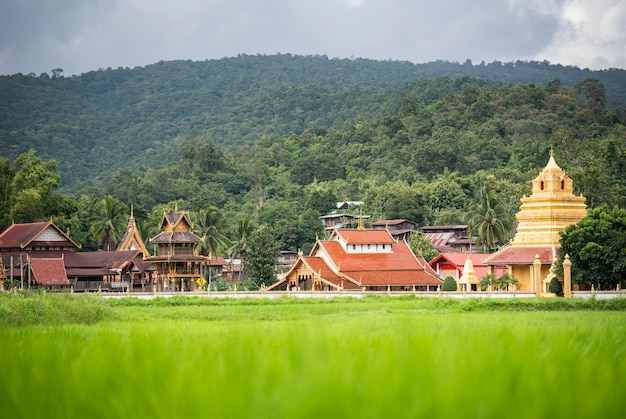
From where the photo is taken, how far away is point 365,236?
5906 cm

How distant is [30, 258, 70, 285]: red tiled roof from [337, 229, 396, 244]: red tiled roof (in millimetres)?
18722

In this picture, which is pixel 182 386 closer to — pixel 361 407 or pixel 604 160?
pixel 361 407

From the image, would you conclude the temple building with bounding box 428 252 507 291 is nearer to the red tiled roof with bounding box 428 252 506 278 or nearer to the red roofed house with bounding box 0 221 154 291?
the red tiled roof with bounding box 428 252 506 278

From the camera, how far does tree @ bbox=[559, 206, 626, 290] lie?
44875 millimetres

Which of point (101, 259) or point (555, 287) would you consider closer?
point (555, 287)

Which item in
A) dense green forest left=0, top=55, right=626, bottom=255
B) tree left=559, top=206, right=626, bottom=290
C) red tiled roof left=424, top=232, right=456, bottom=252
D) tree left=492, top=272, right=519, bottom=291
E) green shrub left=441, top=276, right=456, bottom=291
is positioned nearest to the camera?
tree left=559, top=206, right=626, bottom=290

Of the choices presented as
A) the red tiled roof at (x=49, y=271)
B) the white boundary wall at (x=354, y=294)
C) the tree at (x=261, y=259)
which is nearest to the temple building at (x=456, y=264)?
the tree at (x=261, y=259)

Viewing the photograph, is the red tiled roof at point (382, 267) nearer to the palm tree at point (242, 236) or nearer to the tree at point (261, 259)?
the tree at point (261, 259)

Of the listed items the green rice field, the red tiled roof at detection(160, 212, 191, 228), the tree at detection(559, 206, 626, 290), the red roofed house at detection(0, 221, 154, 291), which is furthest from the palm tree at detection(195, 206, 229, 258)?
the green rice field

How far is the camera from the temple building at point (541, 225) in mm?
52281

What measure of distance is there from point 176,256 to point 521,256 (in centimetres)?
2383

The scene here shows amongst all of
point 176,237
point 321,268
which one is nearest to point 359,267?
point 321,268

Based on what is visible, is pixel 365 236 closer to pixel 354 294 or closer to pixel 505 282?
pixel 505 282

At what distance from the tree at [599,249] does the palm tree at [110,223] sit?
42086mm
